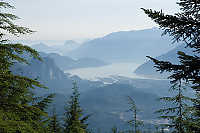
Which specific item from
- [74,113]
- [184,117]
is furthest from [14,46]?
[74,113]

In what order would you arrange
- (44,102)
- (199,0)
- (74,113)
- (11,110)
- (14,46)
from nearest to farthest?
1. (199,0)
2. (11,110)
3. (14,46)
4. (44,102)
5. (74,113)

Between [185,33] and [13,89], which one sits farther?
[13,89]

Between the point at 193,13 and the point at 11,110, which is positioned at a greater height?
the point at 193,13

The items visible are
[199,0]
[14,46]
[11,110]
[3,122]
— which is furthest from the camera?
[14,46]

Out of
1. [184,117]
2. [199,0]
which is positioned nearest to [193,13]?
[199,0]

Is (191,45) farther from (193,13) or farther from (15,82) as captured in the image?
(15,82)

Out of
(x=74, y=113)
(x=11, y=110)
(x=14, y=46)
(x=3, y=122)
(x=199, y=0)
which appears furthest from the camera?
(x=74, y=113)

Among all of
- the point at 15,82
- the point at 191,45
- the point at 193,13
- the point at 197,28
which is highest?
the point at 193,13

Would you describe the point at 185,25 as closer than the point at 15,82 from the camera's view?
Yes

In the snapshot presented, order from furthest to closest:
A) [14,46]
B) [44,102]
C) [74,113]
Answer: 1. [74,113]
2. [44,102]
3. [14,46]

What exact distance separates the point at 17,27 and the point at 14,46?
0.75 m

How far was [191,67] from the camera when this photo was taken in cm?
495

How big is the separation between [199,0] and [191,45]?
3.50 ft

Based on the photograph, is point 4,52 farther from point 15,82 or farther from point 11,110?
point 11,110
